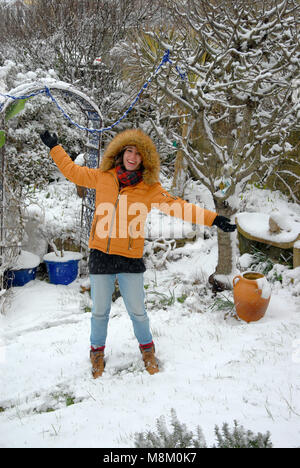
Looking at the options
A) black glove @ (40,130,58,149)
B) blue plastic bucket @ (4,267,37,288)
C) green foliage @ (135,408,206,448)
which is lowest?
green foliage @ (135,408,206,448)

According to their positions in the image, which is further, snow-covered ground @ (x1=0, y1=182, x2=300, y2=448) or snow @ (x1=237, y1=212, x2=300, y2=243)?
snow @ (x1=237, y1=212, x2=300, y2=243)

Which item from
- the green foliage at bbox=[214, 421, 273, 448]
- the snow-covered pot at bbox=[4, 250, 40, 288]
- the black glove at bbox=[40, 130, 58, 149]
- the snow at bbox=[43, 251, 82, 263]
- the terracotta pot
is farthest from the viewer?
the snow at bbox=[43, 251, 82, 263]

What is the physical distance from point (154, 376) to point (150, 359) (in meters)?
0.17

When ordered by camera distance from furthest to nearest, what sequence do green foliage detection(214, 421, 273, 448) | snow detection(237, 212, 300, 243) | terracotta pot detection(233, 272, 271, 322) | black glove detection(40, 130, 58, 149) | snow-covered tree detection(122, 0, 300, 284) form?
1. snow detection(237, 212, 300, 243)
2. snow-covered tree detection(122, 0, 300, 284)
3. terracotta pot detection(233, 272, 271, 322)
4. black glove detection(40, 130, 58, 149)
5. green foliage detection(214, 421, 273, 448)

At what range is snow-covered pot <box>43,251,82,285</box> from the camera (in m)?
5.46

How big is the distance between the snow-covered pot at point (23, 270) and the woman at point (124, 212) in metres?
2.88

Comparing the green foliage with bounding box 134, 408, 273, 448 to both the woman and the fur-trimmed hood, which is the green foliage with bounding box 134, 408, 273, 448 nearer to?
the woman

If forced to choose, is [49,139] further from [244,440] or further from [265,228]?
[265,228]

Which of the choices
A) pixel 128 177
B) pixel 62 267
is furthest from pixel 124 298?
pixel 62 267

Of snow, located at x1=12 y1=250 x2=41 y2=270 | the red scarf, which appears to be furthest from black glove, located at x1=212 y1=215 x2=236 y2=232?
snow, located at x1=12 y1=250 x2=41 y2=270

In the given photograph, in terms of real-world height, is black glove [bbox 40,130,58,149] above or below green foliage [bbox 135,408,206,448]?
above

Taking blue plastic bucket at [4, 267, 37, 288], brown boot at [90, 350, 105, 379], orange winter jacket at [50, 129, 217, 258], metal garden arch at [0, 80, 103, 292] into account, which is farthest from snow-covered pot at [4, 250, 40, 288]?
orange winter jacket at [50, 129, 217, 258]
